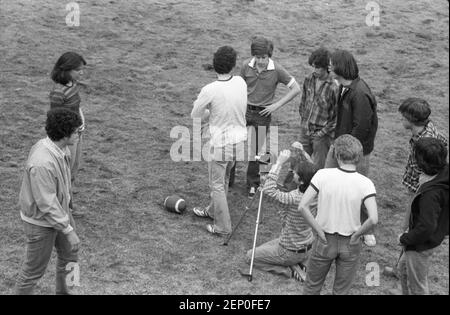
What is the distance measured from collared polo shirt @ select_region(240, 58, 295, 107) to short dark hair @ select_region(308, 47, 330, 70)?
0.55 m

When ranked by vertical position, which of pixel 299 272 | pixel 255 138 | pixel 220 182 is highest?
pixel 255 138

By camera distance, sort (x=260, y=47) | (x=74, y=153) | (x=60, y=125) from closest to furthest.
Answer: (x=60, y=125), (x=74, y=153), (x=260, y=47)

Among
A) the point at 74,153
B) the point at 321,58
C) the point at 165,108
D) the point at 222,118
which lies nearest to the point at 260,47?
the point at 321,58

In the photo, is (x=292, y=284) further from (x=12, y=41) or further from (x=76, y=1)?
(x=76, y=1)

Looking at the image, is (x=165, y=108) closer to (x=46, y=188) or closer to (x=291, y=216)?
(x=291, y=216)

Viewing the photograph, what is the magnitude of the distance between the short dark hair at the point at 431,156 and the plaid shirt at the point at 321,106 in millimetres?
1599

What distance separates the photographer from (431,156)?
409 centimetres

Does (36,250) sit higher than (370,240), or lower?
higher

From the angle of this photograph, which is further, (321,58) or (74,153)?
(74,153)

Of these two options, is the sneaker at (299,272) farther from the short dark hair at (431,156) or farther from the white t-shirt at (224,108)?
the short dark hair at (431,156)

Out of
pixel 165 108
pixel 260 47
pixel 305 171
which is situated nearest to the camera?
pixel 305 171

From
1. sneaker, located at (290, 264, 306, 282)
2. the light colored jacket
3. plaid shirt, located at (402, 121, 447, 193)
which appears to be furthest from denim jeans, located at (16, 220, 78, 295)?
plaid shirt, located at (402, 121, 447, 193)

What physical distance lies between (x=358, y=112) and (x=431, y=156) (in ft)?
3.79

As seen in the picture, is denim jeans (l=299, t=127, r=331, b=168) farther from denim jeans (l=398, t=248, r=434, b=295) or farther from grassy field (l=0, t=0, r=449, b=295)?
denim jeans (l=398, t=248, r=434, b=295)
